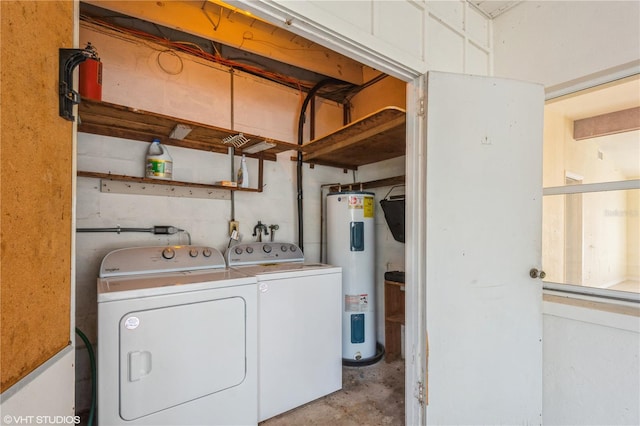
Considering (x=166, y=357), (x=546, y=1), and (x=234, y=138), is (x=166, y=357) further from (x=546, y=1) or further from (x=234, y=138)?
(x=546, y=1)

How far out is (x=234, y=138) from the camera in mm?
2020

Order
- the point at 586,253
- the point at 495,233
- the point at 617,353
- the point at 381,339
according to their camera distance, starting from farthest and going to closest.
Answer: the point at 381,339 < the point at 586,253 < the point at 495,233 < the point at 617,353

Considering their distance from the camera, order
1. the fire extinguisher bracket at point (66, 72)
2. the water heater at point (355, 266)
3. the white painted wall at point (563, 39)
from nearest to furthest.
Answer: the fire extinguisher bracket at point (66, 72) < the white painted wall at point (563, 39) < the water heater at point (355, 266)

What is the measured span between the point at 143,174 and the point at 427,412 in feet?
7.47

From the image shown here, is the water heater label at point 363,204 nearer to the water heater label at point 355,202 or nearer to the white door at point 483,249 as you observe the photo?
the water heater label at point 355,202

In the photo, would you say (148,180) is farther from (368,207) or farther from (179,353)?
(368,207)

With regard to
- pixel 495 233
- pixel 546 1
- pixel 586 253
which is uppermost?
pixel 546 1

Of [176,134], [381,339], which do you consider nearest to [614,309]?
[381,339]

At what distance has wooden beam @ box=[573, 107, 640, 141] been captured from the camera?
62.0 inches

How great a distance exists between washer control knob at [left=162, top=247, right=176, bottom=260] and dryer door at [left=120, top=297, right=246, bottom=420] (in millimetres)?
562

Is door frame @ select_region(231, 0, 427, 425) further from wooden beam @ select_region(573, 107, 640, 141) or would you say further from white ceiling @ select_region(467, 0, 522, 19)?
wooden beam @ select_region(573, 107, 640, 141)

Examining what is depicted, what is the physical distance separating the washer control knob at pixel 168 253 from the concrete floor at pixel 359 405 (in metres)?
1.21

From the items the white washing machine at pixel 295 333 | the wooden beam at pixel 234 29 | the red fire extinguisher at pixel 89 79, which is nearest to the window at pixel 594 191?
the white washing machine at pixel 295 333

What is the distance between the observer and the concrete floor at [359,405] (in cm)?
184
